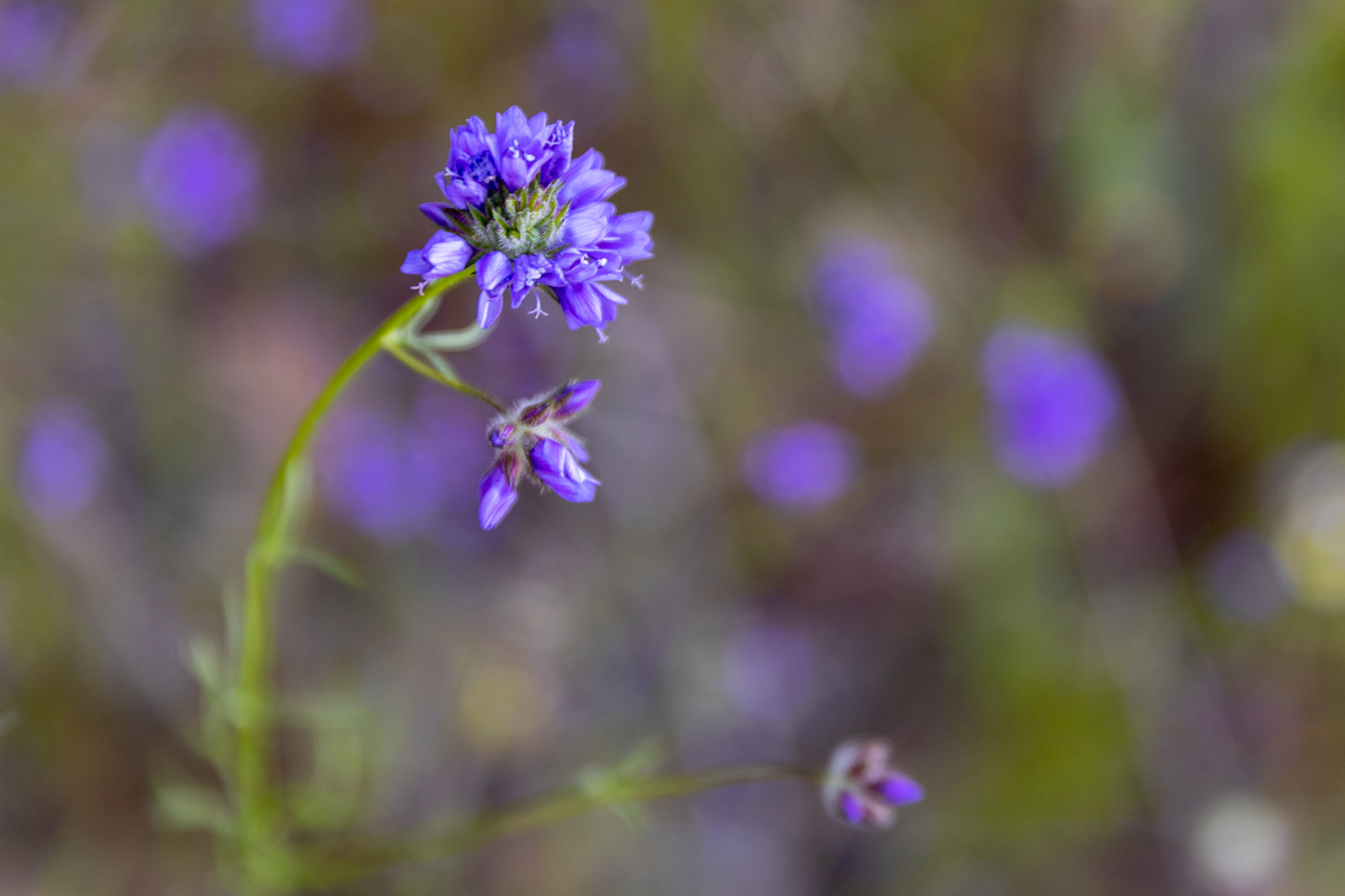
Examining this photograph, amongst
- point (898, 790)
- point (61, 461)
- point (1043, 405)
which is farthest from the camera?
point (1043, 405)

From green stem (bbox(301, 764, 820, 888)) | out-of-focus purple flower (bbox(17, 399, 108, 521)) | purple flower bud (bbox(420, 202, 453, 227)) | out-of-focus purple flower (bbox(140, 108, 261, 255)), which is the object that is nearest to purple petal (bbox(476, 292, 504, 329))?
purple flower bud (bbox(420, 202, 453, 227))

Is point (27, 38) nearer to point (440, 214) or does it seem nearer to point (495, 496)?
point (440, 214)

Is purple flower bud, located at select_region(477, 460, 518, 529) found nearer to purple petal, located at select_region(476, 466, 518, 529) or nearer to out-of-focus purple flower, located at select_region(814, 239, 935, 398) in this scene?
purple petal, located at select_region(476, 466, 518, 529)

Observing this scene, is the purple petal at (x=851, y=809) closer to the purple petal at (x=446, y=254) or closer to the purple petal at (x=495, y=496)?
the purple petal at (x=495, y=496)

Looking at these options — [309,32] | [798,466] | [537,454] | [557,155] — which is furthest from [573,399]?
[309,32]

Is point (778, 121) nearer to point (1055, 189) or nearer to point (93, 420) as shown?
point (1055, 189)

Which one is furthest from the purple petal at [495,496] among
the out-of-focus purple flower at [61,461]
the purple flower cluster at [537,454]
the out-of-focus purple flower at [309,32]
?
the out-of-focus purple flower at [309,32]

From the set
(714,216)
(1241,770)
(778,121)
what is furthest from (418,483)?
(1241,770)
